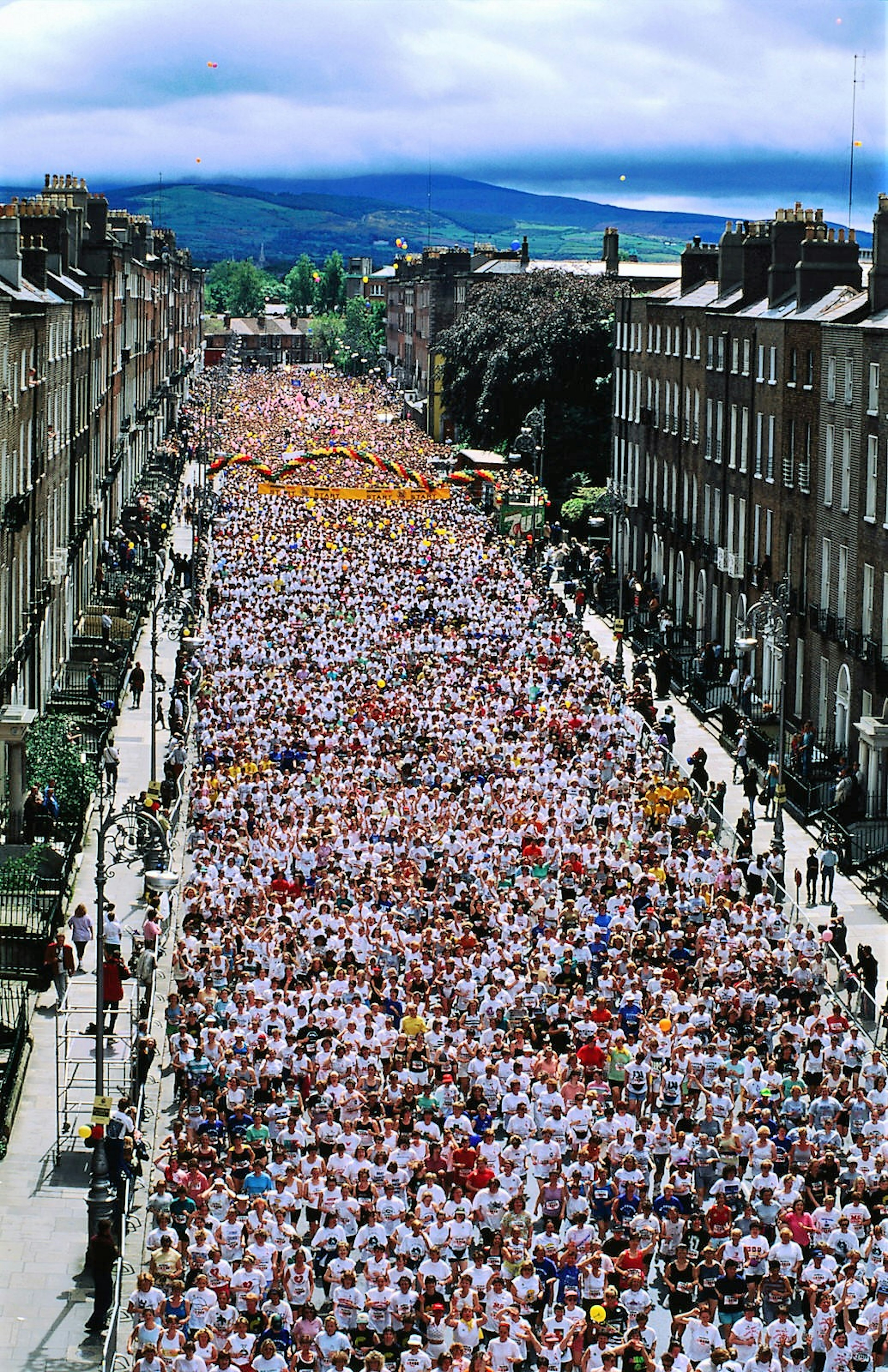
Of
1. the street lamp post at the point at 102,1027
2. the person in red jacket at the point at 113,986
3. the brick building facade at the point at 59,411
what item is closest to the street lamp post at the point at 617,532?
the brick building facade at the point at 59,411

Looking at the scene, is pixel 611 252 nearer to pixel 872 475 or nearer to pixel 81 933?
pixel 872 475

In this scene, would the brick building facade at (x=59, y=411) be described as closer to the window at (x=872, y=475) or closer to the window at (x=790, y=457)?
the window at (x=872, y=475)

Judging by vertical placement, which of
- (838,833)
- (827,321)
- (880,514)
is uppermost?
(827,321)

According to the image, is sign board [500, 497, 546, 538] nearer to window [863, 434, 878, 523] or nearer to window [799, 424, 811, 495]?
window [799, 424, 811, 495]

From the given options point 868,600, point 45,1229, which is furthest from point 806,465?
point 45,1229

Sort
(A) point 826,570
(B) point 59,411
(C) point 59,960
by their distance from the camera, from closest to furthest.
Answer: (C) point 59,960 → (A) point 826,570 → (B) point 59,411

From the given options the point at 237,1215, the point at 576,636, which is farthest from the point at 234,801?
the point at 576,636

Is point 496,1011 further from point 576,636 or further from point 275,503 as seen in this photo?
point 275,503
